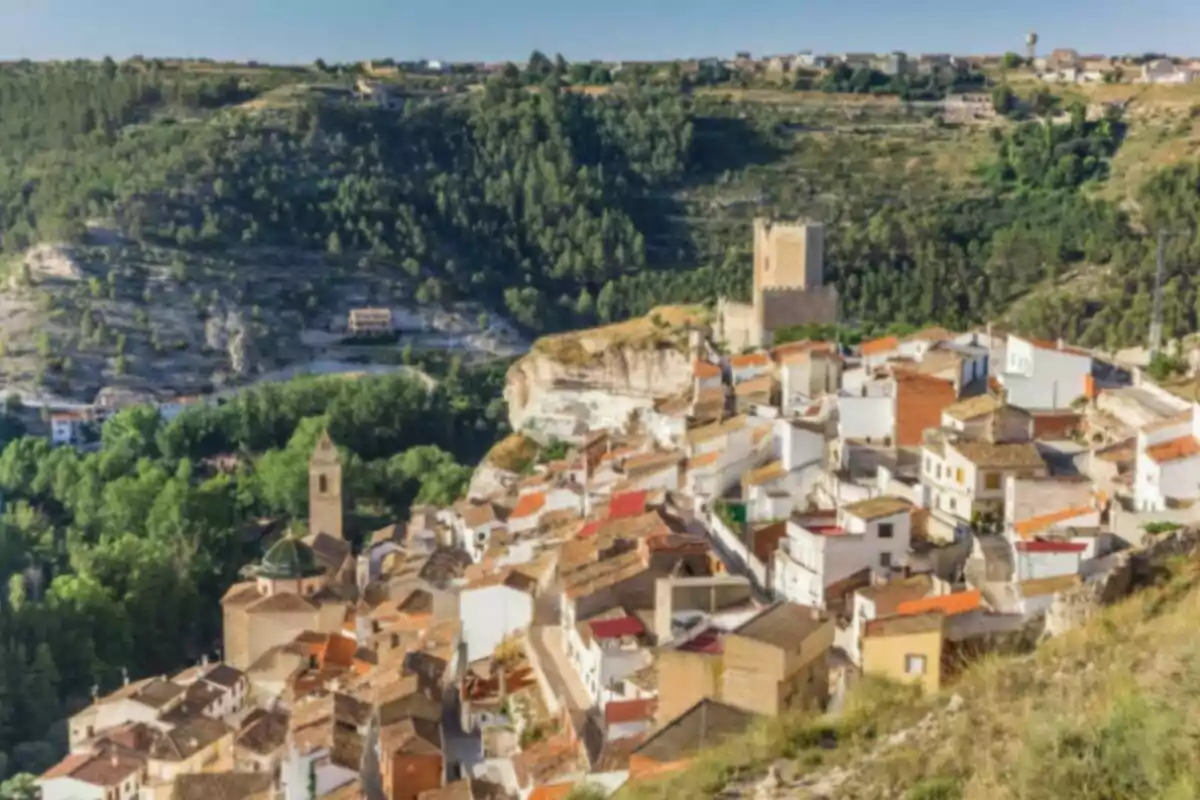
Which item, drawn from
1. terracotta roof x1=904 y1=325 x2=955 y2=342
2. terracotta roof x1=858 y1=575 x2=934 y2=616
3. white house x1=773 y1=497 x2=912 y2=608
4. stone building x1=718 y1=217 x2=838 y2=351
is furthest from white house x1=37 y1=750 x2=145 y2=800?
stone building x1=718 y1=217 x2=838 y2=351

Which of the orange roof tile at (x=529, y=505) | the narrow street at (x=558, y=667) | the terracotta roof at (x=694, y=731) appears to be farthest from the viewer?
the orange roof tile at (x=529, y=505)

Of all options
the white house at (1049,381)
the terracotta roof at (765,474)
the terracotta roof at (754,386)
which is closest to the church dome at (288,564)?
the terracotta roof at (754,386)

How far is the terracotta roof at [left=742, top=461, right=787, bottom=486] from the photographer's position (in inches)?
644

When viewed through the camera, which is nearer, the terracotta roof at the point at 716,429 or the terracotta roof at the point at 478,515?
the terracotta roof at the point at 716,429

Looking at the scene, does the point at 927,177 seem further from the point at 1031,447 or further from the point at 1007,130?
the point at 1031,447

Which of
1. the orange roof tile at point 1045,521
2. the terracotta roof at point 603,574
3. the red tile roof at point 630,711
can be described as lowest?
the red tile roof at point 630,711

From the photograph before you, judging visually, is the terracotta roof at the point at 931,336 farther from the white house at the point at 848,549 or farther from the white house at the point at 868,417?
the white house at the point at 848,549

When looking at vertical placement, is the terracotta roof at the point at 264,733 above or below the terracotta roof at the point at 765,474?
below

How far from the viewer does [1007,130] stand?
166ft

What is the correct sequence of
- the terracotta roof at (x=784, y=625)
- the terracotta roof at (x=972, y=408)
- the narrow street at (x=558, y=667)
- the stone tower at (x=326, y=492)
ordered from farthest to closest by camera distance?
the stone tower at (x=326, y=492)
the terracotta roof at (x=972, y=408)
the narrow street at (x=558, y=667)
the terracotta roof at (x=784, y=625)

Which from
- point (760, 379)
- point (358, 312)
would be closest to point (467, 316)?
point (358, 312)

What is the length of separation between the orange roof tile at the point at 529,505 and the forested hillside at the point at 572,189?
16280 mm

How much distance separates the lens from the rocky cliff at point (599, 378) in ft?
87.5

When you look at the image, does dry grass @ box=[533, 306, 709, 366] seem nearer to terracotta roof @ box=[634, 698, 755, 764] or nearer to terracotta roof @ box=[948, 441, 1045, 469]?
terracotta roof @ box=[948, 441, 1045, 469]
